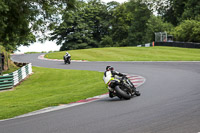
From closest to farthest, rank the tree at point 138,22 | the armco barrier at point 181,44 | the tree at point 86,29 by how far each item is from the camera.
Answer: the armco barrier at point 181,44
the tree at point 86,29
the tree at point 138,22

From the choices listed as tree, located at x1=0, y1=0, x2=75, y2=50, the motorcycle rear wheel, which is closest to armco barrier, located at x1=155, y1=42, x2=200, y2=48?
tree, located at x1=0, y1=0, x2=75, y2=50

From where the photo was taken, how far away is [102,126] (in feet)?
22.7

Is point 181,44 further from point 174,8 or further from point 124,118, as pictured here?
point 124,118

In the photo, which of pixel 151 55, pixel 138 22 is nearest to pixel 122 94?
pixel 151 55

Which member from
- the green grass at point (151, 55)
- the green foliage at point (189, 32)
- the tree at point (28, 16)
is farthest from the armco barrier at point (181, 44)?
the tree at point (28, 16)

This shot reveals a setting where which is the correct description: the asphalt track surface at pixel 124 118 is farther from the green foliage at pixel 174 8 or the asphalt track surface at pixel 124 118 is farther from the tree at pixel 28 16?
the green foliage at pixel 174 8

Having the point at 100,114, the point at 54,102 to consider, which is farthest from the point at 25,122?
the point at 54,102

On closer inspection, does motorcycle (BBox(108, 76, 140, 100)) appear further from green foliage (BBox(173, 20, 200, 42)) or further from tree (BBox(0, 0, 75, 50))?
green foliage (BBox(173, 20, 200, 42))

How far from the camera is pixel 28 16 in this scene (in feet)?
65.2

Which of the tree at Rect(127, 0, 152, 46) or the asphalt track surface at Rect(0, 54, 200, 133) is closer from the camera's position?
the asphalt track surface at Rect(0, 54, 200, 133)

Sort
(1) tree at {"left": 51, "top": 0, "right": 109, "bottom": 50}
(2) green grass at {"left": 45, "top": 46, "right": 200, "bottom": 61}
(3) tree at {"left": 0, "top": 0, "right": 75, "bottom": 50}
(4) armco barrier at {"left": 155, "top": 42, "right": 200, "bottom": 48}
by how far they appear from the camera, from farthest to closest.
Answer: (1) tree at {"left": 51, "top": 0, "right": 109, "bottom": 50} < (4) armco barrier at {"left": 155, "top": 42, "right": 200, "bottom": 48} < (2) green grass at {"left": 45, "top": 46, "right": 200, "bottom": 61} < (3) tree at {"left": 0, "top": 0, "right": 75, "bottom": 50}

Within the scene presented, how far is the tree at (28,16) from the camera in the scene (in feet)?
63.1

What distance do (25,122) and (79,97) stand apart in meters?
4.21

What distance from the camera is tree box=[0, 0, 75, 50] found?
19.2 m
